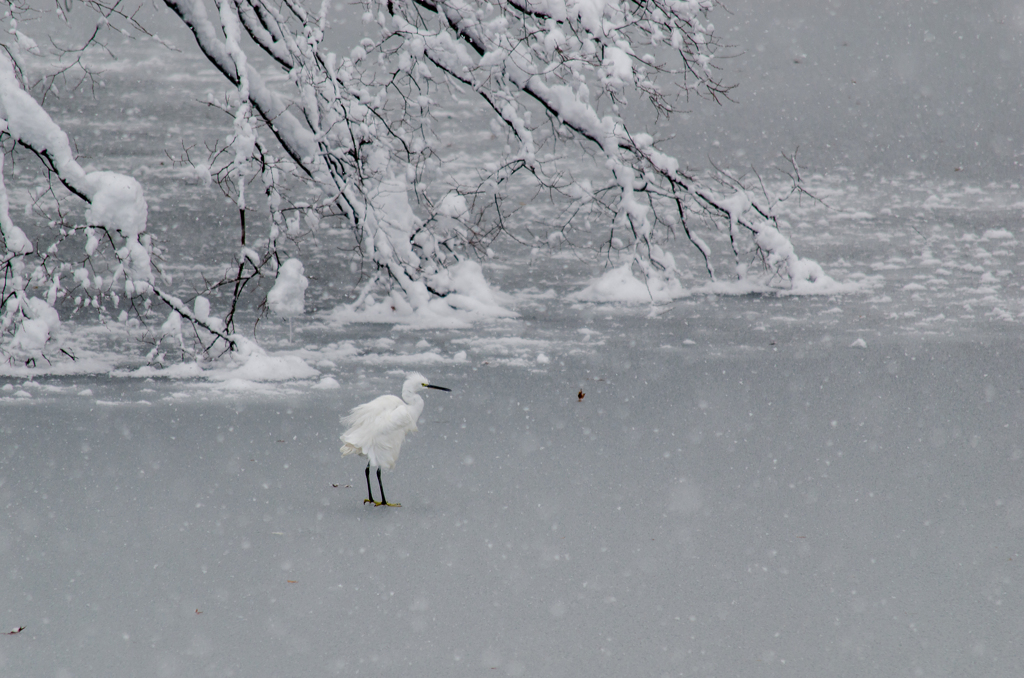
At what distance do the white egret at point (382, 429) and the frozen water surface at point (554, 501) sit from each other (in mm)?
239

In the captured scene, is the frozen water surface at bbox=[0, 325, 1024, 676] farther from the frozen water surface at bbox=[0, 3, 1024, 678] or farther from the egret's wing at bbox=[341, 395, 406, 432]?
the egret's wing at bbox=[341, 395, 406, 432]

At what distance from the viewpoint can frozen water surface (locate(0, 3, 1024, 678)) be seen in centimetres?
321

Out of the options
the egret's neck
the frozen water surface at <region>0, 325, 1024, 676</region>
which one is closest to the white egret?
the egret's neck

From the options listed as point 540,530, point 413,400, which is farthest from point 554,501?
point 413,400

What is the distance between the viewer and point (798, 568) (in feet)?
12.2

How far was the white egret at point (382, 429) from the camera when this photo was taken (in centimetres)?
421

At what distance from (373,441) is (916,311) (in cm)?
523

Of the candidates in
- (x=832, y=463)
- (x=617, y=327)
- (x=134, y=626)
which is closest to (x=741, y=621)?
(x=832, y=463)

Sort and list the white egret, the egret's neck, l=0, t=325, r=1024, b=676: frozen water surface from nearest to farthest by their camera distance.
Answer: l=0, t=325, r=1024, b=676: frozen water surface
the white egret
the egret's neck

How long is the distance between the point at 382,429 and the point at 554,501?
32.7 inches

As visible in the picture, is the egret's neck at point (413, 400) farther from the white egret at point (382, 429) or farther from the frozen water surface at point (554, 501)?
the frozen water surface at point (554, 501)

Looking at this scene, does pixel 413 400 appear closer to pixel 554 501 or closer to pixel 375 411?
pixel 375 411

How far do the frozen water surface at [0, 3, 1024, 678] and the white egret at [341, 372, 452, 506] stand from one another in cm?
24

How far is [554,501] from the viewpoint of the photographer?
4383mm
